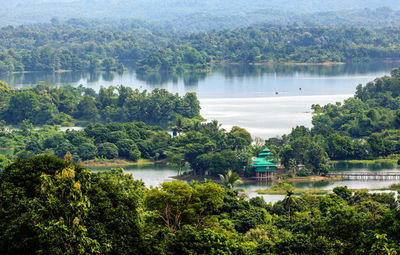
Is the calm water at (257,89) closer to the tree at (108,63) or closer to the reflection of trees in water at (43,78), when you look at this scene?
the reflection of trees in water at (43,78)

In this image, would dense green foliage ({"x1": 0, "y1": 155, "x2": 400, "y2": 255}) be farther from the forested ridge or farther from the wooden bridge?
the forested ridge

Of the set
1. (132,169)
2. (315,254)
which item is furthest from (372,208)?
(132,169)

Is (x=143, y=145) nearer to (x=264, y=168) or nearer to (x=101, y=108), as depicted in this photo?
(x=264, y=168)

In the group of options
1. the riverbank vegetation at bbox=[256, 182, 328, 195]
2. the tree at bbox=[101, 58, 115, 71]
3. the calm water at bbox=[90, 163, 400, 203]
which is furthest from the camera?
the tree at bbox=[101, 58, 115, 71]

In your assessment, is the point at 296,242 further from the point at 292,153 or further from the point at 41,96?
the point at 41,96

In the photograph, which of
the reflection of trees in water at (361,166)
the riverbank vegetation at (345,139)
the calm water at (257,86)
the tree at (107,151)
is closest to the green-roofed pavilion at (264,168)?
the riverbank vegetation at (345,139)

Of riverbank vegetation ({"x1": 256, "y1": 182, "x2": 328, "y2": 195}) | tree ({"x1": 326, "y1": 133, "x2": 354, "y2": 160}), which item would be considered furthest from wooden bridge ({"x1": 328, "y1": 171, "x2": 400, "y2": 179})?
tree ({"x1": 326, "y1": 133, "x2": 354, "y2": 160})
